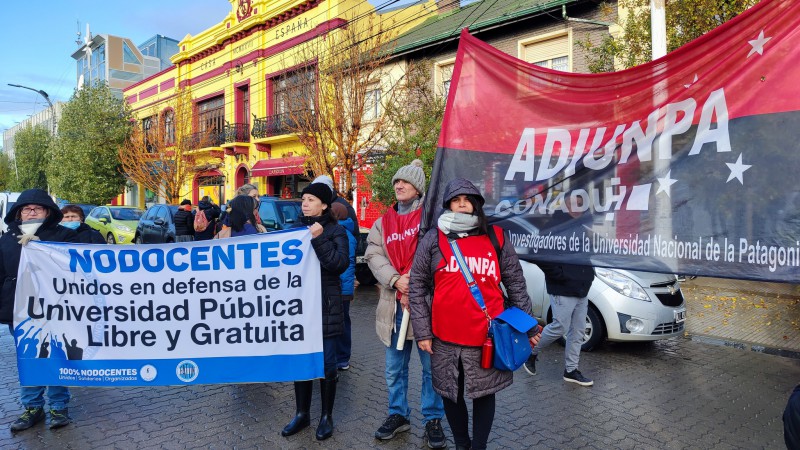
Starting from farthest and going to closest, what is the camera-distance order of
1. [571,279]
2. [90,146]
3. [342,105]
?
[90,146] → [342,105] → [571,279]

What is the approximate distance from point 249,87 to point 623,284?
2345cm

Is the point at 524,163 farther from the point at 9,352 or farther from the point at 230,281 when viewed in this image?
the point at 9,352

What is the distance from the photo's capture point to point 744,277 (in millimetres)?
2471

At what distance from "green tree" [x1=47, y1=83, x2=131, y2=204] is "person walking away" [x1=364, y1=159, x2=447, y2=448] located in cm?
3058

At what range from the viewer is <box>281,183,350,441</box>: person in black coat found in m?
3.90

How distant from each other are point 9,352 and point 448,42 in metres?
14.6

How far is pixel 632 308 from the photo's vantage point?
623cm

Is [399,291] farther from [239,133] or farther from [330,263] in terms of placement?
[239,133]

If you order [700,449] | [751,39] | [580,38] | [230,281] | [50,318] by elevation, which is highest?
[580,38]

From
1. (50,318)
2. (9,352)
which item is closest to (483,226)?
(50,318)

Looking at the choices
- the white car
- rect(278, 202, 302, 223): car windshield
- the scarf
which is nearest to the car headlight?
the white car

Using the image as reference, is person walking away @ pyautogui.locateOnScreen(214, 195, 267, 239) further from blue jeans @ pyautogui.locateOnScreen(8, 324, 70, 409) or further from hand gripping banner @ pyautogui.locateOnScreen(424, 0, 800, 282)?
hand gripping banner @ pyautogui.locateOnScreen(424, 0, 800, 282)

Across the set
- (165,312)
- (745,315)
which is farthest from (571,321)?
(745,315)

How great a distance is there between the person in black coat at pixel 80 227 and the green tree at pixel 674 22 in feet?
26.9
